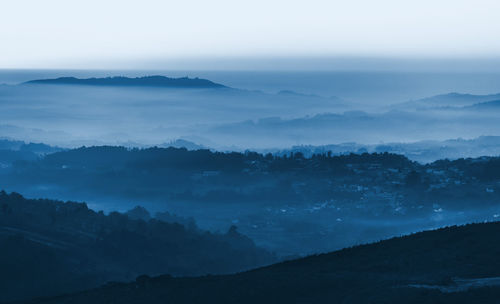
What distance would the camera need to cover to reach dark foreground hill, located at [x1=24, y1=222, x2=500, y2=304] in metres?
17.6

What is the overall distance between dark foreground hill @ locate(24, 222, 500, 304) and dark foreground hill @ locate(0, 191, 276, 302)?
13025 mm

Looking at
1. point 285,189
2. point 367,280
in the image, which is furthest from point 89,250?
point 285,189

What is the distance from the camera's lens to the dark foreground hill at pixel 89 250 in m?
35.9

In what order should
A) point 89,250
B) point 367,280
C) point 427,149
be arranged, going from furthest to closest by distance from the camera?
point 427,149 → point 89,250 → point 367,280

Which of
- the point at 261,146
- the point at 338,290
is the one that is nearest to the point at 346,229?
the point at 338,290

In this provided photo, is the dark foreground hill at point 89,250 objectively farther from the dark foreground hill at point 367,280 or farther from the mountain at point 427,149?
the mountain at point 427,149

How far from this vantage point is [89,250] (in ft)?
138

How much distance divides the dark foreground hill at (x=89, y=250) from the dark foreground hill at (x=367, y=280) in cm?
1302

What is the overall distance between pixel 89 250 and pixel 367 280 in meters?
26.1

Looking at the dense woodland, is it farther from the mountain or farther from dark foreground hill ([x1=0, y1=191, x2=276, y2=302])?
the mountain

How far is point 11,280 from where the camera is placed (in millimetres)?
35031

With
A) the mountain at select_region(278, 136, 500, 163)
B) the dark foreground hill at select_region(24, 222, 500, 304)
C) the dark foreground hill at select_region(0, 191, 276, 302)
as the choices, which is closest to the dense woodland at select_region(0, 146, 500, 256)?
the dark foreground hill at select_region(0, 191, 276, 302)

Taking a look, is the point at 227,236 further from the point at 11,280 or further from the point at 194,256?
the point at 11,280

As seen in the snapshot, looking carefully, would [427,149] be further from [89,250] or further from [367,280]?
[367,280]
